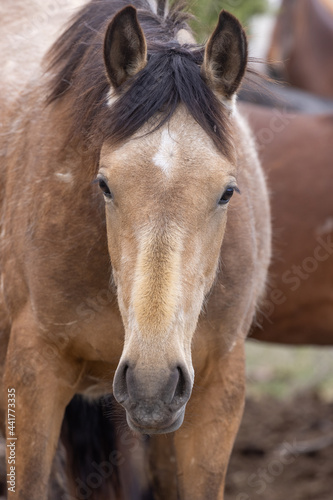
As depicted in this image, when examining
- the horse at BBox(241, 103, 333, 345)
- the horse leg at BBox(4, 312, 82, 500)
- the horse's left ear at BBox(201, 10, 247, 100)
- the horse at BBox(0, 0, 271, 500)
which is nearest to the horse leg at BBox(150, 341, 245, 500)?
the horse at BBox(0, 0, 271, 500)

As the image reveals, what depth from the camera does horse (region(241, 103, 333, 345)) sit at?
17.3 feet

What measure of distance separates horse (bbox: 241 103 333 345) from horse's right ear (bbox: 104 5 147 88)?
2.61m

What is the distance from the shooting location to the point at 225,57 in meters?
2.71

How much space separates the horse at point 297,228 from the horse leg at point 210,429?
6.62 feet

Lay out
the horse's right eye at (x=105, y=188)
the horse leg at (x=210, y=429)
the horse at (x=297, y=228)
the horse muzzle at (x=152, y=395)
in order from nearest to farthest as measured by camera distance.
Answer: the horse muzzle at (x=152, y=395)
the horse's right eye at (x=105, y=188)
the horse leg at (x=210, y=429)
the horse at (x=297, y=228)

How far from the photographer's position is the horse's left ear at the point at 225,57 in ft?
8.63

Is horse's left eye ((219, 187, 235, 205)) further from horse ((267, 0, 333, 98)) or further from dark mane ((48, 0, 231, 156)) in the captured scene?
horse ((267, 0, 333, 98))

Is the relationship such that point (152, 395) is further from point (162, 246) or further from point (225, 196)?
point (225, 196)

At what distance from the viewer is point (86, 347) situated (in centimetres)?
307

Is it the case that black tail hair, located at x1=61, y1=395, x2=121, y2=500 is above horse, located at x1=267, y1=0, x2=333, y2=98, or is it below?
above

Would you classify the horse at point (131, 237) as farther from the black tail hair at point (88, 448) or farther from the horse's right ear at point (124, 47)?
the black tail hair at point (88, 448)

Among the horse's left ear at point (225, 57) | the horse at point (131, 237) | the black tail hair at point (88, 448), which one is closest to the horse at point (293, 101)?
the horse at point (131, 237)

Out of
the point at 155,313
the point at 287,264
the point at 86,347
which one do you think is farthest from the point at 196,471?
the point at 287,264

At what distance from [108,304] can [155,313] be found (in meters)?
0.71
